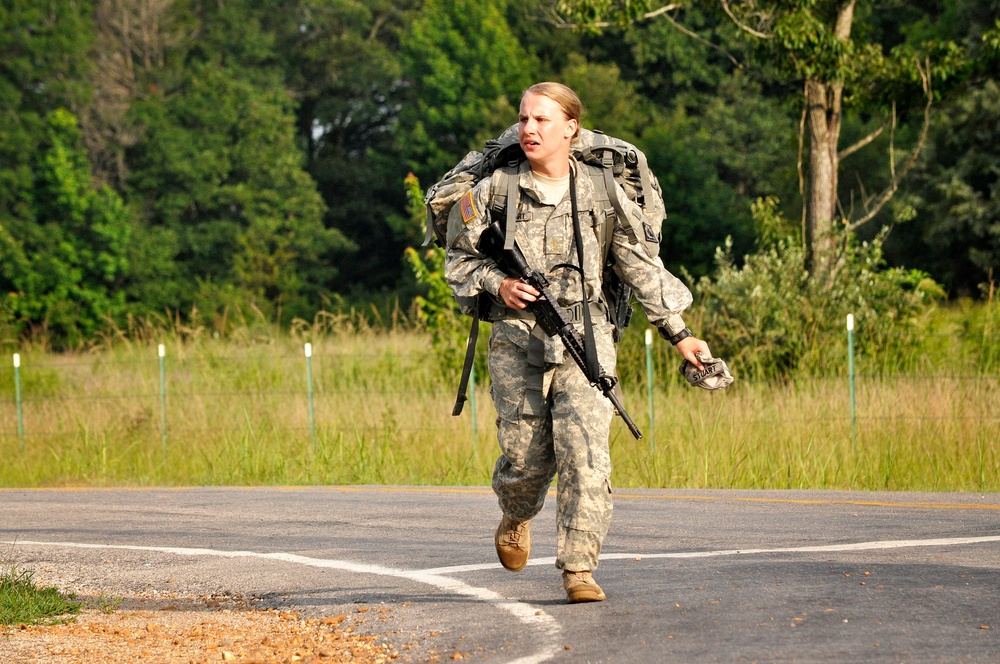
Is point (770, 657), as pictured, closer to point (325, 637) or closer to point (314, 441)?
point (325, 637)

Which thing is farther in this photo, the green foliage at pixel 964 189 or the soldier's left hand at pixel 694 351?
the green foliage at pixel 964 189

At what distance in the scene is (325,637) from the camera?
562 cm

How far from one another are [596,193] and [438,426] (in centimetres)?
932

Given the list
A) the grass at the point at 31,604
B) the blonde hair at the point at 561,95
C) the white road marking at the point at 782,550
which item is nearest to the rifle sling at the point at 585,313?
the blonde hair at the point at 561,95

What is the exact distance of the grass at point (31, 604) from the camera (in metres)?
6.20

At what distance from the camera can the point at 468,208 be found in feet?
19.4

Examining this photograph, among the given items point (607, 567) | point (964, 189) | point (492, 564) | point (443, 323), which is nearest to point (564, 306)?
point (607, 567)

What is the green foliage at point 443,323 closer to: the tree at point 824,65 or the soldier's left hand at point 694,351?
the tree at point 824,65

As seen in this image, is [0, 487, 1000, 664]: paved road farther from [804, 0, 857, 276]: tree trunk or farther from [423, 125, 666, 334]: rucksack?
[804, 0, 857, 276]: tree trunk

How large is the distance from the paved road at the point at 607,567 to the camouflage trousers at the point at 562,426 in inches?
13.0

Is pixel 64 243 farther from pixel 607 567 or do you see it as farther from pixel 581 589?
pixel 581 589

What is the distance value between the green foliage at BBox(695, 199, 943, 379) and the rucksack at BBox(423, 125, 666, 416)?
1091cm

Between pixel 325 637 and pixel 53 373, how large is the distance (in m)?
16.6

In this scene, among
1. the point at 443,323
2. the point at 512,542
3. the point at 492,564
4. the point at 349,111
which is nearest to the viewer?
the point at 512,542
